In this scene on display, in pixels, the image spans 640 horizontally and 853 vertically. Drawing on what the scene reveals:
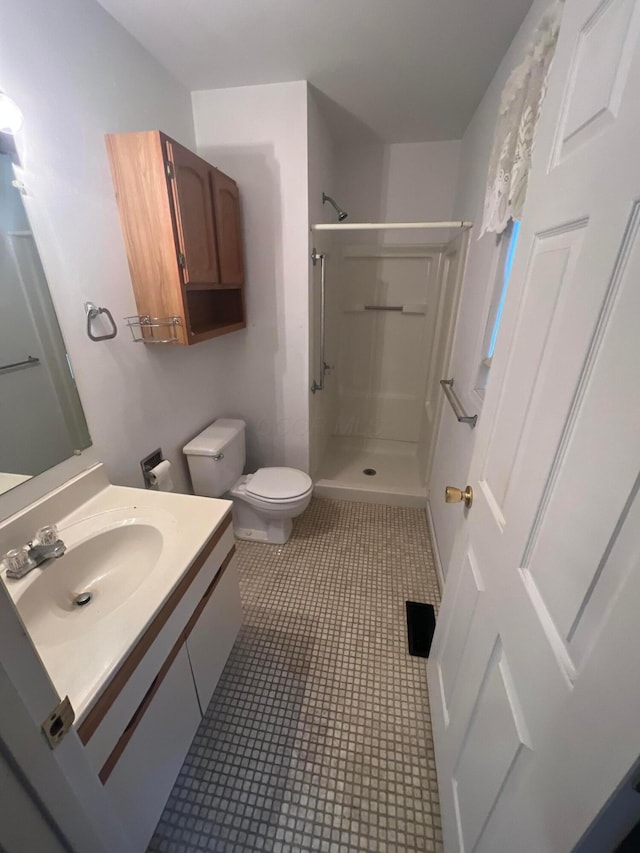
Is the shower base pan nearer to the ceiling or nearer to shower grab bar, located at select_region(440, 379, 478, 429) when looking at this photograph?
shower grab bar, located at select_region(440, 379, 478, 429)

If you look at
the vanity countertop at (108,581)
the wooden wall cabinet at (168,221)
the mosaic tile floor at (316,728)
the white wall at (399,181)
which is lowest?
the mosaic tile floor at (316,728)

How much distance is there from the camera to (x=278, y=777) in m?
1.15

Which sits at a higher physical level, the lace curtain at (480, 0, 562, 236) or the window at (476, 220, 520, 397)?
the lace curtain at (480, 0, 562, 236)

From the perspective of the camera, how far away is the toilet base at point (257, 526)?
6.93 ft

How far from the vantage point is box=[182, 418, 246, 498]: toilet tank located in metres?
1.82

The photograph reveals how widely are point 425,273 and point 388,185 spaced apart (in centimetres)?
67

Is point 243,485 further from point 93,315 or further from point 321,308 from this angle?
point 321,308

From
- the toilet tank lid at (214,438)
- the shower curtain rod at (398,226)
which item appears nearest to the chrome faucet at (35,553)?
the toilet tank lid at (214,438)

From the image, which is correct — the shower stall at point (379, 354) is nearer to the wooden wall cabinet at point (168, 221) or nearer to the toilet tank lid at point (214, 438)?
the toilet tank lid at point (214, 438)

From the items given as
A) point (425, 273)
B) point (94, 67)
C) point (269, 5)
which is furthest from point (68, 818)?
point (425, 273)

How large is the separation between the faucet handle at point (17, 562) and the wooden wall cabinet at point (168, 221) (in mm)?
891

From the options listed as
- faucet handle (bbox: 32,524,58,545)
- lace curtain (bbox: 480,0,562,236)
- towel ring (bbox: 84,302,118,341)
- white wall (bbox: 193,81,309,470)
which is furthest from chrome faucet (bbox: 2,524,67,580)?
lace curtain (bbox: 480,0,562,236)

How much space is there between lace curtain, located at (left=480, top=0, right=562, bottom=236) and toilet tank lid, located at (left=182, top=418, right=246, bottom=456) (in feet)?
5.09

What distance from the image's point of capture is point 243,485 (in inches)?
80.7
